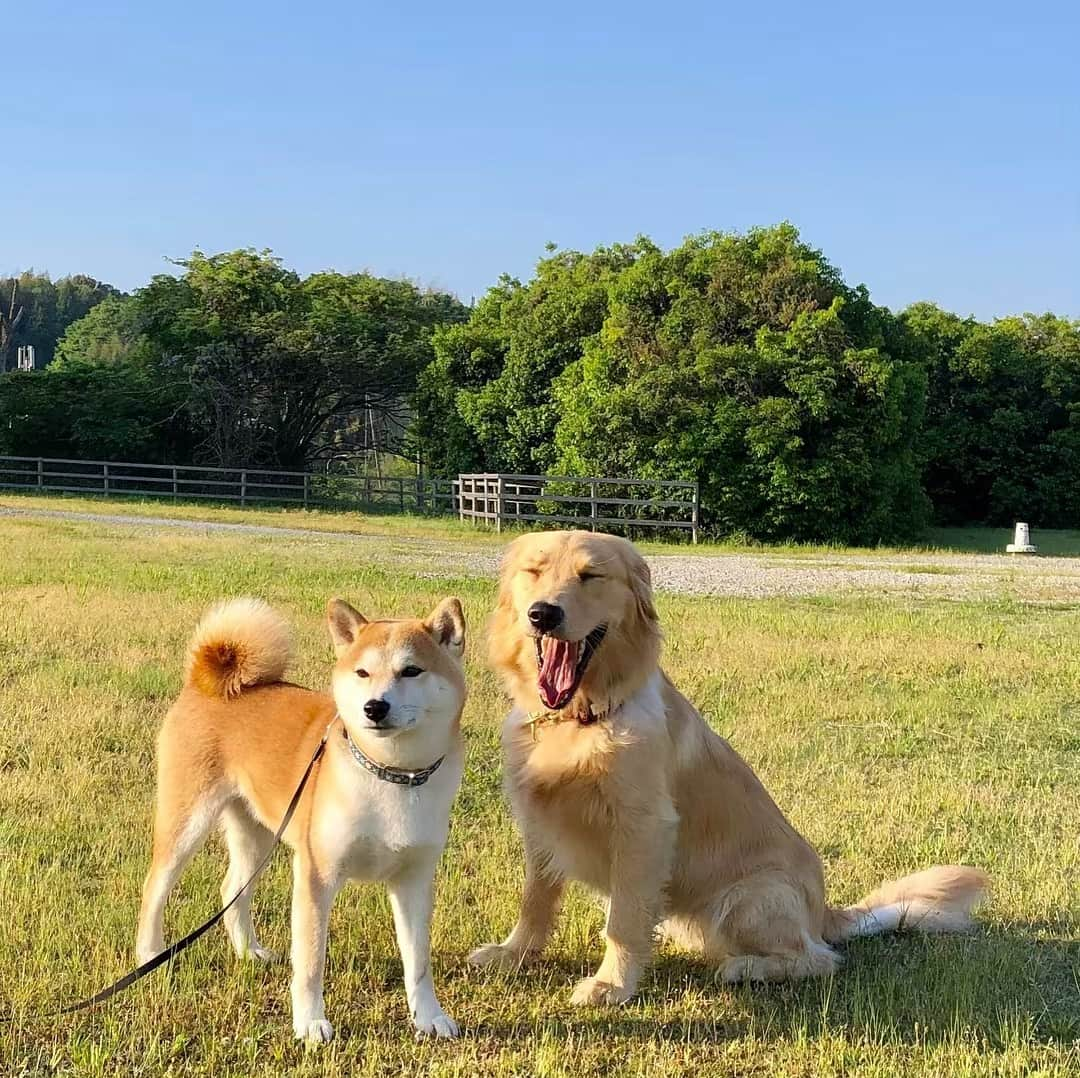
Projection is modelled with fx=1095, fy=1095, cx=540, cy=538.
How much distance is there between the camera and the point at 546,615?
3.54m

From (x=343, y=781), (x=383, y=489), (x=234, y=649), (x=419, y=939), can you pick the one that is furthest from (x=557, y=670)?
(x=383, y=489)

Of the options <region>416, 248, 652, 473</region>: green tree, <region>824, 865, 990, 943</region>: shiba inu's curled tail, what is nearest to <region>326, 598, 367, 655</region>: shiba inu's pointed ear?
<region>824, 865, 990, 943</region>: shiba inu's curled tail

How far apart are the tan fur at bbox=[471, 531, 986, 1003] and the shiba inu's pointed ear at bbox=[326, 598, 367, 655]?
0.60 m

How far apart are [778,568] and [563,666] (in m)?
15.3

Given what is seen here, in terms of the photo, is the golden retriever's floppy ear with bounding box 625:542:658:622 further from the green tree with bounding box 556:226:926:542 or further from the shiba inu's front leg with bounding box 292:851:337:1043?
the green tree with bounding box 556:226:926:542

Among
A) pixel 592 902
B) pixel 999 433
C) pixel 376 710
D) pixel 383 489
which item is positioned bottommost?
pixel 592 902

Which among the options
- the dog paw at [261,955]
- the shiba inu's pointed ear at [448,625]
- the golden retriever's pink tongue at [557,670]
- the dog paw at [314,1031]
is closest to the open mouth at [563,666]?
the golden retriever's pink tongue at [557,670]

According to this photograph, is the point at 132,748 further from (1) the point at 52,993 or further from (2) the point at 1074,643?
(2) the point at 1074,643

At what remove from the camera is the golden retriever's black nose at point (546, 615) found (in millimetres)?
3543

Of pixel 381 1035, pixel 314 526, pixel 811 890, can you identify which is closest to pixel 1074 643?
pixel 811 890

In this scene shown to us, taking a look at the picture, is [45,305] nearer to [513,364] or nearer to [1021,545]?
[513,364]

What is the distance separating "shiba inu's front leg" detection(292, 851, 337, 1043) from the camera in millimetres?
3236

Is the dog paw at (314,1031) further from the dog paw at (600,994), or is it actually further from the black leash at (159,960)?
the dog paw at (600,994)

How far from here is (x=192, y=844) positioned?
12.1ft
